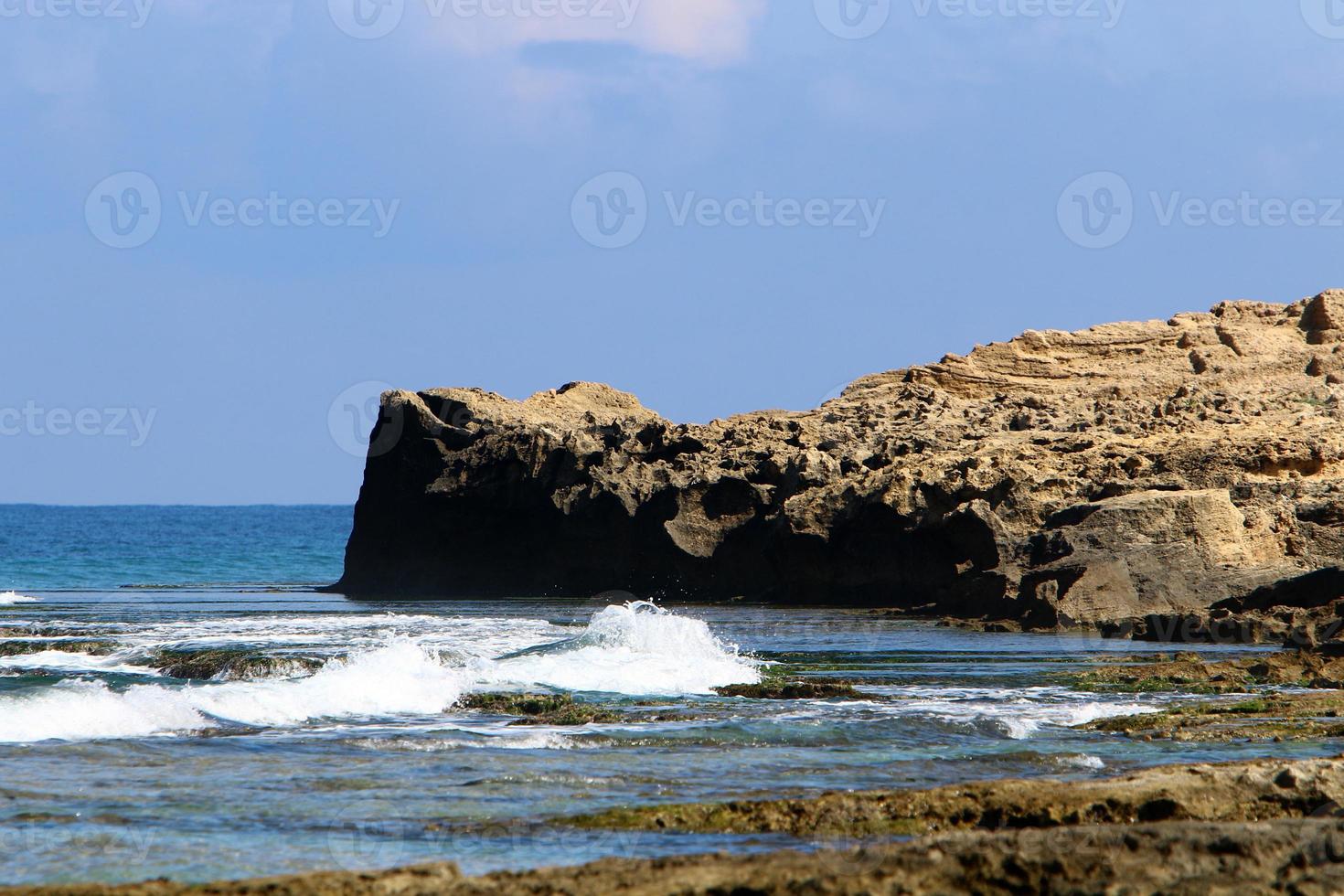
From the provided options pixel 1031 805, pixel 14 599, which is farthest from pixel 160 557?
pixel 1031 805

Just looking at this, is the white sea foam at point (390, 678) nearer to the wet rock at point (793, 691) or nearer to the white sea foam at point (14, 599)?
the wet rock at point (793, 691)

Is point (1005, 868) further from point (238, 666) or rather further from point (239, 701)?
point (238, 666)

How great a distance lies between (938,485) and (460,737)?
75.8 feet

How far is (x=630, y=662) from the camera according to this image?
22.3 metres

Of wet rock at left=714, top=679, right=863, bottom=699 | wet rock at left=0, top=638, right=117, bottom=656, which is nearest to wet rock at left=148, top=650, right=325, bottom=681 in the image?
wet rock at left=0, top=638, right=117, bottom=656

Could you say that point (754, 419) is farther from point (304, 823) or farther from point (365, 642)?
point (304, 823)

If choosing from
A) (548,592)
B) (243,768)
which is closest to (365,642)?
(243,768)

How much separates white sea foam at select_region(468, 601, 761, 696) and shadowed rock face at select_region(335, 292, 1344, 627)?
7.86 metres

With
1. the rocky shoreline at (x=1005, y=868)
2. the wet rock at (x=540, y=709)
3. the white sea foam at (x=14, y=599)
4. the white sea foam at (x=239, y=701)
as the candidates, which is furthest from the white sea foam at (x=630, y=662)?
the white sea foam at (x=14, y=599)

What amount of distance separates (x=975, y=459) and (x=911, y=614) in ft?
18.7

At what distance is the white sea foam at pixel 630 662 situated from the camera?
20531mm

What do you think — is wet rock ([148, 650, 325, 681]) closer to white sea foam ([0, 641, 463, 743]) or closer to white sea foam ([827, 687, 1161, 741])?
white sea foam ([0, 641, 463, 743])

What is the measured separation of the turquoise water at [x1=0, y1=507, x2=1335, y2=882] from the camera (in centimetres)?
1007

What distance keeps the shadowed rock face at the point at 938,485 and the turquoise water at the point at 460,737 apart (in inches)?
145
